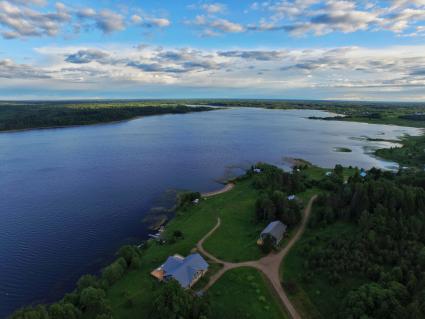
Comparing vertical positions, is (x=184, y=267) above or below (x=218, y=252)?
above

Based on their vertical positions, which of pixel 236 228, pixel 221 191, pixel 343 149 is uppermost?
pixel 343 149

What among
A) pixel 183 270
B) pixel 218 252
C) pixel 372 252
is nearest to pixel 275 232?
pixel 218 252

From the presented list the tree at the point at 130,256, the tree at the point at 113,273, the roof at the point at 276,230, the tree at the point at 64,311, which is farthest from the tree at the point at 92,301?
the roof at the point at 276,230

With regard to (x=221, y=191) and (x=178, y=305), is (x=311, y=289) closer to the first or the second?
(x=178, y=305)

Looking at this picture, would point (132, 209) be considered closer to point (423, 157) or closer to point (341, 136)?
point (423, 157)

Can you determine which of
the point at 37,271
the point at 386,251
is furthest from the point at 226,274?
the point at 37,271

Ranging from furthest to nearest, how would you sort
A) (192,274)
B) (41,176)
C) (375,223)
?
(41,176) < (375,223) < (192,274)

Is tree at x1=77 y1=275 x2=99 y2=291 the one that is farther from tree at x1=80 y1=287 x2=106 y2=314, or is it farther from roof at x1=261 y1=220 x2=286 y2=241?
roof at x1=261 y1=220 x2=286 y2=241
